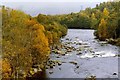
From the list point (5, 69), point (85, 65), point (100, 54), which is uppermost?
point (5, 69)

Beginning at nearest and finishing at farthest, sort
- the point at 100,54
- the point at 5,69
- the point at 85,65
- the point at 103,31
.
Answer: the point at 5,69, the point at 85,65, the point at 100,54, the point at 103,31

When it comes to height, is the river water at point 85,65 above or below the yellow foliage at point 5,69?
below

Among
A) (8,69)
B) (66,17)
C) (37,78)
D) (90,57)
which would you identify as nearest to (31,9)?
(90,57)

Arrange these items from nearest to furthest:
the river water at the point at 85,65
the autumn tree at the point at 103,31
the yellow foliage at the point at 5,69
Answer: the yellow foliage at the point at 5,69 → the river water at the point at 85,65 → the autumn tree at the point at 103,31

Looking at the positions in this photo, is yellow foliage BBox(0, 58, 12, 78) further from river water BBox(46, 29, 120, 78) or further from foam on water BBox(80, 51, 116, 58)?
foam on water BBox(80, 51, 116, 58)

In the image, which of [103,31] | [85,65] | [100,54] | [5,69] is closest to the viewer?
[5,69]

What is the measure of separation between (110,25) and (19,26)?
14.3 m

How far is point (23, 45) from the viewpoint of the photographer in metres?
12.4

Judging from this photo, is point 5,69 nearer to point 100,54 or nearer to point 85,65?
point 85,65

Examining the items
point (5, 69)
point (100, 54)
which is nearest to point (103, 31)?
point (100, 54)

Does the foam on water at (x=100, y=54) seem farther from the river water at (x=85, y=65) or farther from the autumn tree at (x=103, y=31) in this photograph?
the autumn tree at (x=103, y=31)

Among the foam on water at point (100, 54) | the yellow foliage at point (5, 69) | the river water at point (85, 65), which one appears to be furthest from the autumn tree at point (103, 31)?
the yellow foliage at point (5, 69)

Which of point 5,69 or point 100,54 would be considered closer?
point 5,69

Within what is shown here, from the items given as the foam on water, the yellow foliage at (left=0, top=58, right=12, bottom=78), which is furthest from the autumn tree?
the yellow foliage at (left=0, top=58, right=12, bottom=78)
